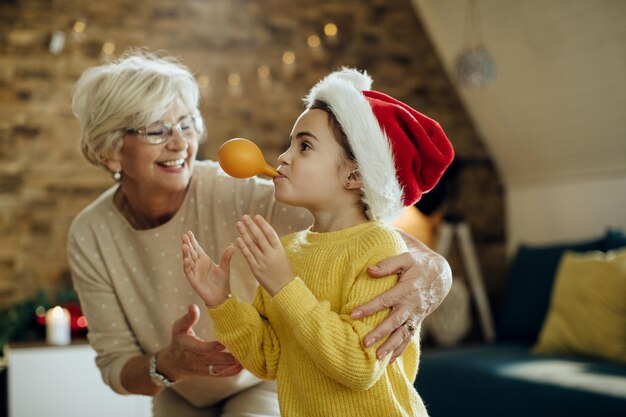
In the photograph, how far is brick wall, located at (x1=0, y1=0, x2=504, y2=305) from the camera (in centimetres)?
402

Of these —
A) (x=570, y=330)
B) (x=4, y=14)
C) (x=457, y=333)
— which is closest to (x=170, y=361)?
(x=570, y=330)

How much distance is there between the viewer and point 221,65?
14.7 ft

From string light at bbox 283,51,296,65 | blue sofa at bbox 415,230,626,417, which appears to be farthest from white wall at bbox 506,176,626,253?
string light at bbox 283,51,296,65

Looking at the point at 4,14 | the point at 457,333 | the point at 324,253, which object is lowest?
the point at 457,333

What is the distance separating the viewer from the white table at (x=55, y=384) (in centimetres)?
329

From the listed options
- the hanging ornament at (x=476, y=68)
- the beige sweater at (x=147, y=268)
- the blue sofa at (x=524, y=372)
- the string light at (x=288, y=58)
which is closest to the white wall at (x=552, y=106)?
the hanging ornament at (x=476, y=68)

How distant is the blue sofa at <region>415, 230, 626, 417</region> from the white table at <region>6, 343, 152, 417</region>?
5.22 ft

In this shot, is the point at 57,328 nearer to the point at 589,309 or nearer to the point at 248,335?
the point at 248,335

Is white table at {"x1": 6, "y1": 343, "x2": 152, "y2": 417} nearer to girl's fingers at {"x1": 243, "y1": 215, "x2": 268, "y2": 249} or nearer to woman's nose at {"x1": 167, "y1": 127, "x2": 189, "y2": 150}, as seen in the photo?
woman's nose at {"x1": 167, "y1": 127, "x2": 189, "y2": 150}

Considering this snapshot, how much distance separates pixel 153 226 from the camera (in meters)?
2.02

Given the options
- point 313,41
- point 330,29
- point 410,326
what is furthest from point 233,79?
point 410,326

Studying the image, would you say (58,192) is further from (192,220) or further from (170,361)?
(170,361)

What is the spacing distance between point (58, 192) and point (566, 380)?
2.74 m

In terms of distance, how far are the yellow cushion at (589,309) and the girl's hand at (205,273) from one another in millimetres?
2598
